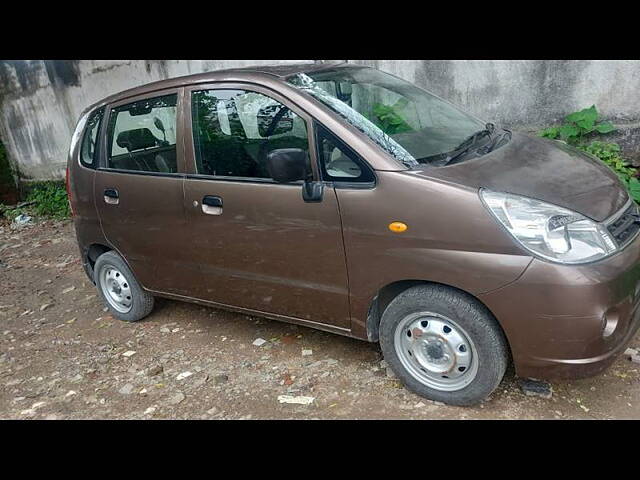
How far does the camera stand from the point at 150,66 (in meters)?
7.93

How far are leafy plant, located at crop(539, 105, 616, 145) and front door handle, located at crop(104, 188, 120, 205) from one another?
4.20 meters

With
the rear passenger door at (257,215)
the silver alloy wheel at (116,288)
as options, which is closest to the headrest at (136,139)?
the rear passenger door at (257,215)

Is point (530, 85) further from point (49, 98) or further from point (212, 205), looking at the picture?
point (49, 98)

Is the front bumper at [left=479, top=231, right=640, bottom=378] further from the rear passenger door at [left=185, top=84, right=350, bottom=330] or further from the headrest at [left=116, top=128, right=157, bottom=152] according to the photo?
the headrest at [left=116, top=128, right=157, bottom=152]

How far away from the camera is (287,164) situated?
3.03 meters

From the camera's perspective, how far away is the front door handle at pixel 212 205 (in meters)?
3.52

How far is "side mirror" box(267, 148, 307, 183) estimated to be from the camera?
3012mm

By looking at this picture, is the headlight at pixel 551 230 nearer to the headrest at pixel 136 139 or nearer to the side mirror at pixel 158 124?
the side mirror at pixel 158 124

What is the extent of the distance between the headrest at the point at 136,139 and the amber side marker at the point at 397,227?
6.51 ft

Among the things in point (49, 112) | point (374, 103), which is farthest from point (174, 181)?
point (49, 112)

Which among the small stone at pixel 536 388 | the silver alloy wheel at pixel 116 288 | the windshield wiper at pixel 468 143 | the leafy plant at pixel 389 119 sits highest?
the leafy plant at pixel 389 119

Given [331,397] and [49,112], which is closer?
[331,397]

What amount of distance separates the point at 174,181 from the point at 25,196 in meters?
7.82
